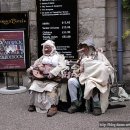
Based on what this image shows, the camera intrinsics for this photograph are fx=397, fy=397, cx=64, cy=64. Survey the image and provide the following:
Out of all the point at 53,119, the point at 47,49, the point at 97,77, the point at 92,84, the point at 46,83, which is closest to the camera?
the point at 53,119

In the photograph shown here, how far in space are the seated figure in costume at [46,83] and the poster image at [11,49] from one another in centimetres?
123

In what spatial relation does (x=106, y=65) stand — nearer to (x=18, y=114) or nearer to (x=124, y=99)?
(x=124, y=99)

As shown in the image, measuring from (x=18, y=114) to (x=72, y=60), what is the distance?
201cm

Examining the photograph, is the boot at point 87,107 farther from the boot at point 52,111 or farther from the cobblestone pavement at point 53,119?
the boot at point 52,111

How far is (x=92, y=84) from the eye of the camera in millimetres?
6582

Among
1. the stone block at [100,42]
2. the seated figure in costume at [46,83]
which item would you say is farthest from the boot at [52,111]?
the stone block at [100,42]

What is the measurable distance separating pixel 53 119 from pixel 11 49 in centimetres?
242

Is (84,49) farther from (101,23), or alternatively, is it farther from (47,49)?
(101,23)

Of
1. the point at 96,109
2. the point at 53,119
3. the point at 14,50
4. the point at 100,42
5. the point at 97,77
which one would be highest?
the point at 100,42

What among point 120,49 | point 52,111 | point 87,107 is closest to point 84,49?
point 87,107

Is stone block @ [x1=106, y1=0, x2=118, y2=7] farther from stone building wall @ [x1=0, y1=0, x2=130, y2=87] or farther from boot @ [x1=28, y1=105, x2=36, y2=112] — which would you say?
boot @ [x1=28, y1=105, x2=36, y2=112]

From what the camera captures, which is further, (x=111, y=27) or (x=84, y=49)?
(x=111, y=27)

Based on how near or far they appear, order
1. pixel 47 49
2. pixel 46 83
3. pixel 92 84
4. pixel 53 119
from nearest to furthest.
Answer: pixel 53 119
pixel 92 84
pixel 46 83
pixel 47 49

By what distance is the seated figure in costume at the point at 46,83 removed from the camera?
22.6 ft
